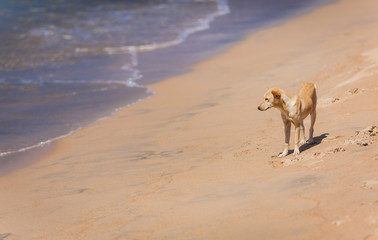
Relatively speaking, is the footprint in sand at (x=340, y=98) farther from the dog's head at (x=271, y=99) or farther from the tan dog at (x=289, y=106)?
the dog's head at (x=271, y=99)

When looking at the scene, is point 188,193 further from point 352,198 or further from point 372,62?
point 372,62

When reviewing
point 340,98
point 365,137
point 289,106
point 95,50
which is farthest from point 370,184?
point 95,50

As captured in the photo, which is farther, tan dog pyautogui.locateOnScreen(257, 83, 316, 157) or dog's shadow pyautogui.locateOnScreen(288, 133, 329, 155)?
dog's shadow pyautogui.locateOnScreen(288, 133, 329, 155)

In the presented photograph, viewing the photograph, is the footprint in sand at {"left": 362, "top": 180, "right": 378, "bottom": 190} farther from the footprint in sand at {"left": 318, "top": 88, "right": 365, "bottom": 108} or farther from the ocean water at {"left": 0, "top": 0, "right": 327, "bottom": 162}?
the ocean water at {"left": 0, "top": 0, "right": 327, "bottom": 162}

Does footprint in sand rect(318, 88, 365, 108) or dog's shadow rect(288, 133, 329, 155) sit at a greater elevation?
footprint in sand rect(318, 88, 365, 108)

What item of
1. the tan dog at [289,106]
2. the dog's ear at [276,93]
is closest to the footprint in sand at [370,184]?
the tan dog at [289,106]

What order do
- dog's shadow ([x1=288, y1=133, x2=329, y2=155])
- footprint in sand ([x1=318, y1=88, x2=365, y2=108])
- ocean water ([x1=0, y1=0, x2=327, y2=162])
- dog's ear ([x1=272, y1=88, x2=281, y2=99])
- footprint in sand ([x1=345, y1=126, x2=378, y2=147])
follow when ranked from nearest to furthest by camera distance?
footprint in sand ([x1=345, y1=126, x2=378, y2=147]), dog's ear ([x1=272, y1=88, x2=281, y2=99]), dog's shadow ([x1=288, y1=133, x2=329, y2=155]), footprint in sand ([x1=318, y1=88, x2=365, y2=108]), ocean water ([x1=0, y1=0, x2=327, y2=162])

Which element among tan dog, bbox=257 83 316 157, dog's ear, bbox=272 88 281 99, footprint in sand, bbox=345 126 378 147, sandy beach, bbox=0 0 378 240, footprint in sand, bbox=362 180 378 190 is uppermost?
dog's ear, bbox=272 88 281 99

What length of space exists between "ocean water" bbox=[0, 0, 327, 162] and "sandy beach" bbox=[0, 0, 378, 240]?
1233 millimetres

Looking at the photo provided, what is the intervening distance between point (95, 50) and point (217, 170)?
543 inches

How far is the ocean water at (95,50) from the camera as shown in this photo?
1218cm

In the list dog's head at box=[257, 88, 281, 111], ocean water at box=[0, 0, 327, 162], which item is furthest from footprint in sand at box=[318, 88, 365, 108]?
ocean water at box=[0, 0, 327, 162]

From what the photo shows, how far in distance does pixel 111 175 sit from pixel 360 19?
492 inches

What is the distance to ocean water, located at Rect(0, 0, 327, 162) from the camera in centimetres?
1218
